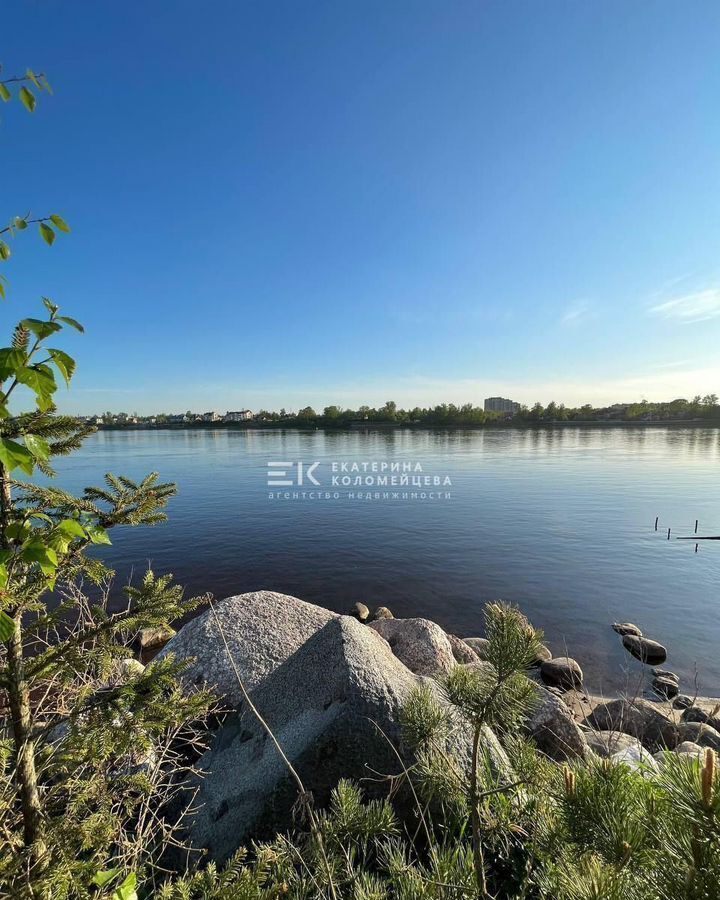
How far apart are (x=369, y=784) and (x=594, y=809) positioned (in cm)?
301

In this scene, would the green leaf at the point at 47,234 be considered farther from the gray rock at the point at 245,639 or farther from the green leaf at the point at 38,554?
the gray rock at the point at 245,639

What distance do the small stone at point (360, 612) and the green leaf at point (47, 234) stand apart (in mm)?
12894

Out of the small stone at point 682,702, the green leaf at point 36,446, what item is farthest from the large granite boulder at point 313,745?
the small stone at point 682,702

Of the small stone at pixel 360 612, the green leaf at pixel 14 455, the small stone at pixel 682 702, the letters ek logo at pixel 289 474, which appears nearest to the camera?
the green leaf at pixel 14 455

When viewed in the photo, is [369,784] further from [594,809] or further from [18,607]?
[18,607]

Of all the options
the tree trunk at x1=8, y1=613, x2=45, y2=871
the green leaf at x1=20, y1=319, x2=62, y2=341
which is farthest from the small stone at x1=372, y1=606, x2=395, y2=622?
the green leaf at x1=20, y1=319, x2=62, y2=341

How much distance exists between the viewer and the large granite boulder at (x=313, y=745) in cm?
369

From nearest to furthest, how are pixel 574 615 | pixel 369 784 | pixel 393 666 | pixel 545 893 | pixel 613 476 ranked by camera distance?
pixel 545 893 → pixel 369 784 → pixel 393 666 → pixel 574 615 → pixel 613 476

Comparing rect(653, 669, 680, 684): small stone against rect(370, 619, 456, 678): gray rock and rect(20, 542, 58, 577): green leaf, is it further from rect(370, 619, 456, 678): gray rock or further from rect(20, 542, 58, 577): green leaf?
rect(20, 542, 58, 577): green leaf

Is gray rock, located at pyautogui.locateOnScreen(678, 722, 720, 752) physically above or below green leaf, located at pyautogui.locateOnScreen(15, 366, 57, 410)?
below

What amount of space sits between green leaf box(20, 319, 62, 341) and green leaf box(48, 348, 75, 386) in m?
0.06

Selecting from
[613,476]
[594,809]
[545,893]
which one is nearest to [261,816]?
[545,893]

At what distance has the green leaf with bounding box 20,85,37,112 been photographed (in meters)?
1.77

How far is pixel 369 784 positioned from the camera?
3676 mm
